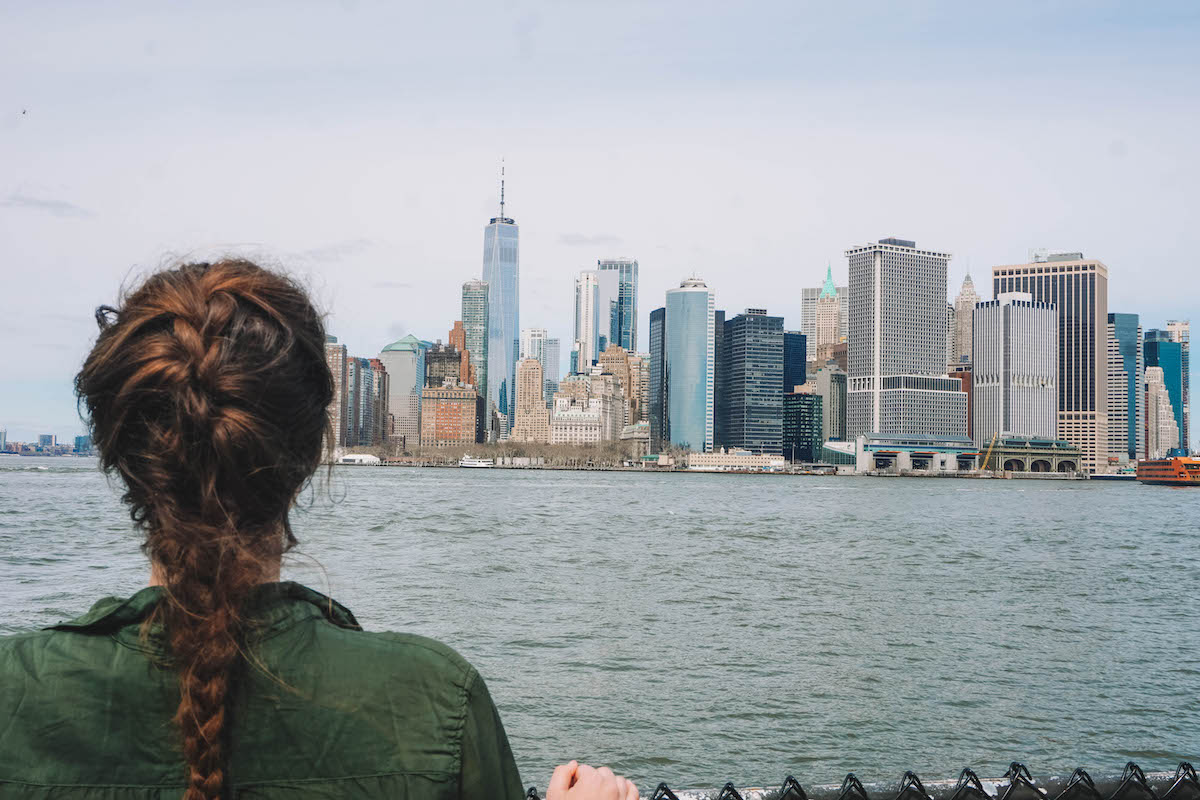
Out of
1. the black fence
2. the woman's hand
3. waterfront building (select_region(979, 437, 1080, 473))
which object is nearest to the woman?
the woman's hand

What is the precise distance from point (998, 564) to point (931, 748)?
2249cm

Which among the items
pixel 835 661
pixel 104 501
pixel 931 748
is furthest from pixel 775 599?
pixel 104 501

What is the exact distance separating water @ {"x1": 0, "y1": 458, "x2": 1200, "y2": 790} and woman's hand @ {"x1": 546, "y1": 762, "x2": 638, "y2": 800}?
0.52 m

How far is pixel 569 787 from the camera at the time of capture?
1517mm

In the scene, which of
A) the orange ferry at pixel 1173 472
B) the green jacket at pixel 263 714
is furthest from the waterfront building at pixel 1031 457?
the green jacket at pixel 263 714

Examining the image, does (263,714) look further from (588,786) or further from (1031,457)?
(1031,457)

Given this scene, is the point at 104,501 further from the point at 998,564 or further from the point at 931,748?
the point at 931,748

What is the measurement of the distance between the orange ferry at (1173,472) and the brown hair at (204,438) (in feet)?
520

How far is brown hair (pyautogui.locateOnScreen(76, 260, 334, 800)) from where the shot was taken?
4.34ft

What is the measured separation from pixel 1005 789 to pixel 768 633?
15.5 m

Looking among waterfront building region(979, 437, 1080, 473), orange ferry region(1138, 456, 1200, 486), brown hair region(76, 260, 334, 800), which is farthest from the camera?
waterfront building region(979, 437, 1080, 473)

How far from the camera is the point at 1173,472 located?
144625 millimetres

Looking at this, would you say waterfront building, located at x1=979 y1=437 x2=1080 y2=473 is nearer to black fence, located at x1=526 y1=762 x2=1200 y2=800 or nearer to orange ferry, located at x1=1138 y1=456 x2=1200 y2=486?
orange ferry, located at x1=1138 y1=456 x2=1200 y2=486

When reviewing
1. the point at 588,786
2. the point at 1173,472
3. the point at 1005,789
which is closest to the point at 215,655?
the point at 588,786
